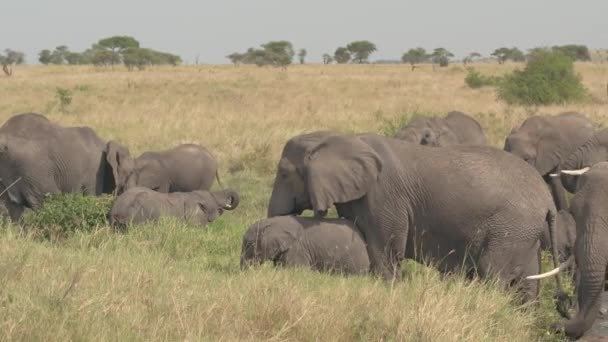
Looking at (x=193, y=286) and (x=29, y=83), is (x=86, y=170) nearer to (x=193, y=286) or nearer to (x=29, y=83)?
(x=193, y=286)

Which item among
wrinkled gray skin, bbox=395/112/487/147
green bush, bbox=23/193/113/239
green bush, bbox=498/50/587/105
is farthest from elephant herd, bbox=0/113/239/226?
green bush, bbox=498/50/587/105

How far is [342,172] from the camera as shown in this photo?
23.0 feet

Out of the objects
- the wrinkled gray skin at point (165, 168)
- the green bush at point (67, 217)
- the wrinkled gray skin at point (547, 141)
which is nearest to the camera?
the green bush at point (67, 217)

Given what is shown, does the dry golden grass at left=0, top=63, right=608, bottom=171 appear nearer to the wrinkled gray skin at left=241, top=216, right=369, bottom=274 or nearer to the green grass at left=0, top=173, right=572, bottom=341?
the wrinkled gray skin at left=241, top=216, right=369, bottom=274

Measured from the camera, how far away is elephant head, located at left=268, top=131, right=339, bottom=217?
7652 millimetres

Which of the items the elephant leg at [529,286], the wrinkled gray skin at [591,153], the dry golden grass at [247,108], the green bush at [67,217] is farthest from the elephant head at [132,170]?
the elephant leg at [529,286]

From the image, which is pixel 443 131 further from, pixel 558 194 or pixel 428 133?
pixel 558 194

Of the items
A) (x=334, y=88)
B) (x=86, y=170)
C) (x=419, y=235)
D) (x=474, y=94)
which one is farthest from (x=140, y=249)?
(x=334, y=88)

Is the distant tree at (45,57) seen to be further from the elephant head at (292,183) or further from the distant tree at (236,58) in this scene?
the elephant head at (292,183)

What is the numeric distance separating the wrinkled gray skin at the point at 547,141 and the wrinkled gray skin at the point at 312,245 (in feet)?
17.7

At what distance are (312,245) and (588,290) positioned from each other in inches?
99.6

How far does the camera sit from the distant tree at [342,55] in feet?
287

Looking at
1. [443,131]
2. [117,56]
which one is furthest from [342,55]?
[443,131]

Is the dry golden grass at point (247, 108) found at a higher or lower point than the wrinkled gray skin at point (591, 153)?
lower
